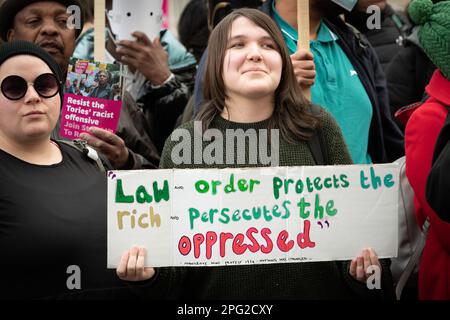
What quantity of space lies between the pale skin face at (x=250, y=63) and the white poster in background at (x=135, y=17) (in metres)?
1.03

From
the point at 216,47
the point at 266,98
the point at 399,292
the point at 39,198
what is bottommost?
the point at 399,292

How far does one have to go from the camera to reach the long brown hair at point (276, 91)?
129 inches

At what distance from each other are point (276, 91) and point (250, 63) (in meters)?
0.19

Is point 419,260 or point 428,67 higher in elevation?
point 428,67

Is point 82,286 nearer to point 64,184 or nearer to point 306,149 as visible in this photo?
point 64,184

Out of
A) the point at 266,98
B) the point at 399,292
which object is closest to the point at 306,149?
the point at 266,98

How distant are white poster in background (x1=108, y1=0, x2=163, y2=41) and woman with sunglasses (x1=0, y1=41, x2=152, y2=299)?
1.09m

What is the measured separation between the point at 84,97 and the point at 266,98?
0.82 meters

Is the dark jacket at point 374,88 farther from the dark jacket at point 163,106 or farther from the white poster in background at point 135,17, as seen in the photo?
the dark jacket at point 163,106

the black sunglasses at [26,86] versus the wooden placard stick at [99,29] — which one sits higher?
the wooden placard stick at [99,29]

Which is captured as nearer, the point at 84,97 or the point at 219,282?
the point at 219,282

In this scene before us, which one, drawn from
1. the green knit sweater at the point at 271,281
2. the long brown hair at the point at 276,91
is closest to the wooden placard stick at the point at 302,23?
the long brown hair at the point at 276,91

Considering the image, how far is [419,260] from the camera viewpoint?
3422mm

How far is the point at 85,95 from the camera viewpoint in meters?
3.62
